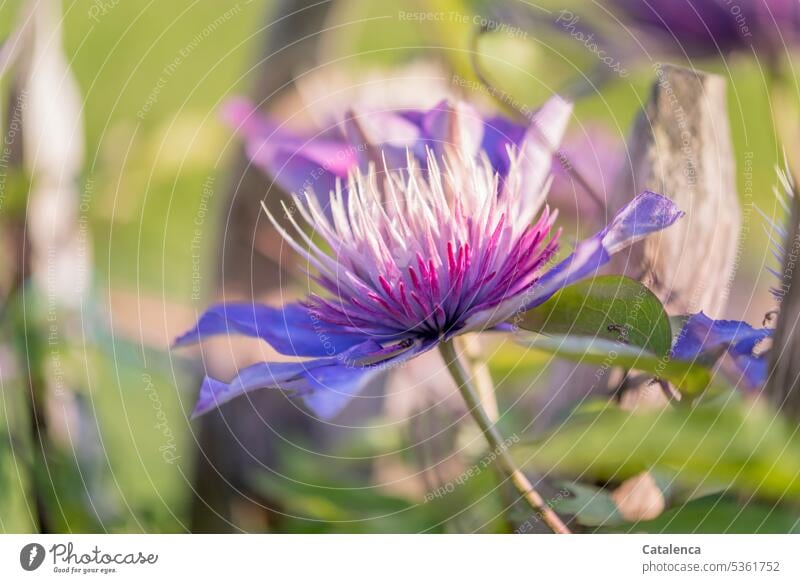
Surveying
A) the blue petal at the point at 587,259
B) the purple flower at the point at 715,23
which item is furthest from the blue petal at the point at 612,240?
the purple flower at the point at 715,23

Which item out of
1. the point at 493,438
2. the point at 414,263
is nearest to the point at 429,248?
the point at 414,263

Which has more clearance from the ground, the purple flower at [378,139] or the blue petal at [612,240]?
the purple flower at [378,139]

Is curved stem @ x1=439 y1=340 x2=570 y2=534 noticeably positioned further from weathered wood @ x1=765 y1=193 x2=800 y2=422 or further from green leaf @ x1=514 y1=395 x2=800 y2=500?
weathered wood @ x1=765 y1=193 x2=800 y2=422

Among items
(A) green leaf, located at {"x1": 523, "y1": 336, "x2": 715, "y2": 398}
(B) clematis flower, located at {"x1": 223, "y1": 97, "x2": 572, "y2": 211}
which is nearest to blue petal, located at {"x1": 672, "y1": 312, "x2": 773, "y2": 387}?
(A) green leaf, located at {"x1": 523, "y1": 336, "x2": 715, "y2": 398}

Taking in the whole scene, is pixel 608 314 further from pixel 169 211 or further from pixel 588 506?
pixel 169 211

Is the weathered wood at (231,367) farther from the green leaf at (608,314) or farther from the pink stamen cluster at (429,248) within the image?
the green leaf at (608,314)

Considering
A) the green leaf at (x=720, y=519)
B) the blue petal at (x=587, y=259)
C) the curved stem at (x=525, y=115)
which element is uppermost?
the curved stem at (x=525, y=115)

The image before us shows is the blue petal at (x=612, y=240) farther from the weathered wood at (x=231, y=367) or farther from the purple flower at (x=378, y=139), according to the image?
the weathered wood at (x=231, y=367)
